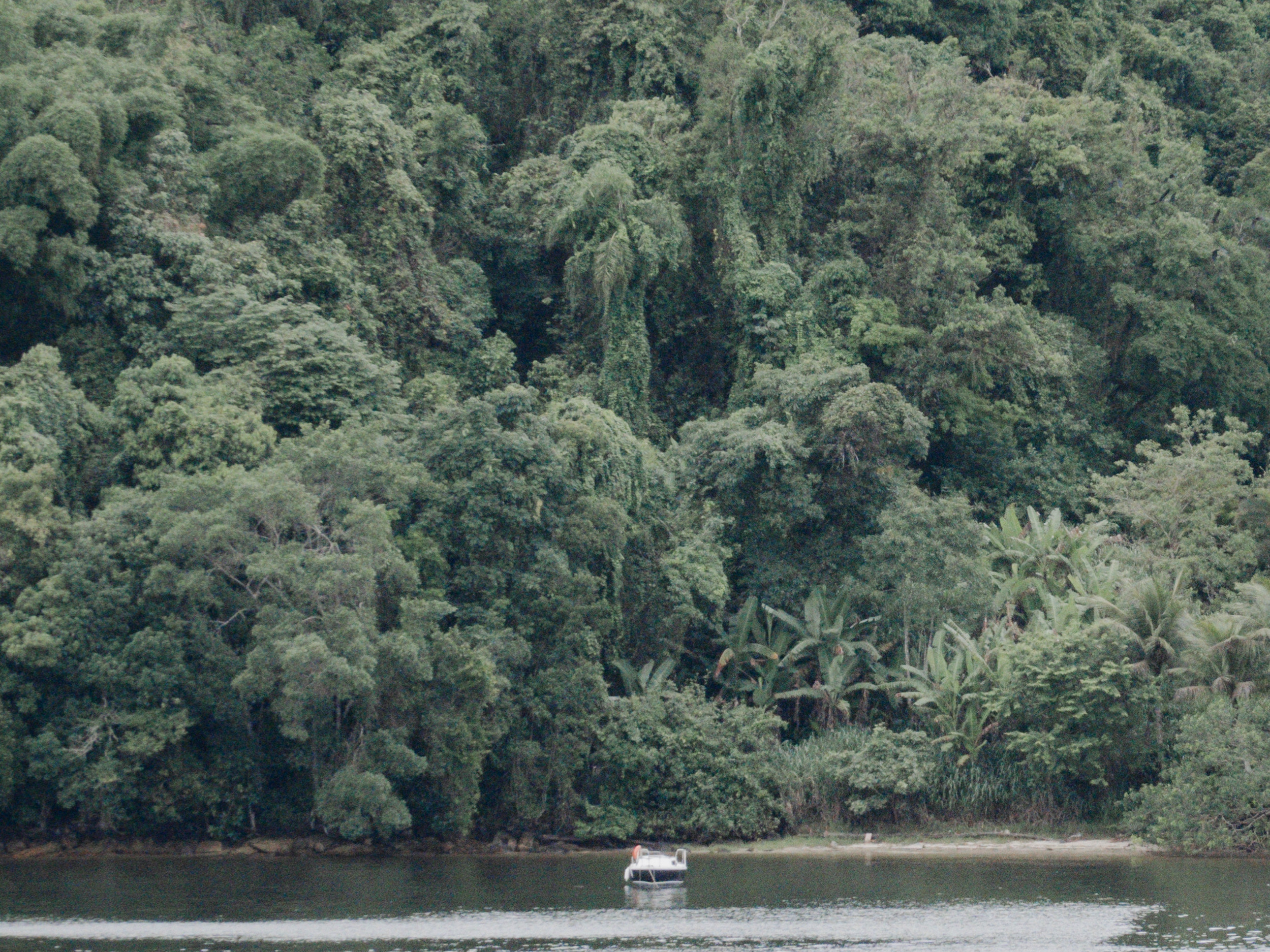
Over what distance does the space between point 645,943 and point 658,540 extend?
48.0ft

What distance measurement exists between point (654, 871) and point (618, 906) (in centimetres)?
231

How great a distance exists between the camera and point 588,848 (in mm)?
33844

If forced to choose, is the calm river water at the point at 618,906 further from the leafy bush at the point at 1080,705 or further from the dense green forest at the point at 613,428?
the leafy bush at the point at 1080,705

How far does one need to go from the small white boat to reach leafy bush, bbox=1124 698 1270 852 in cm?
932

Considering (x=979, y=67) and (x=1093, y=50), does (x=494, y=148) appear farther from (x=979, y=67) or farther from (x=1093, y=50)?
(x=1093, y=50)

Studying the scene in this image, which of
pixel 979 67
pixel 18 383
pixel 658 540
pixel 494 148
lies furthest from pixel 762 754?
pixel 979 67

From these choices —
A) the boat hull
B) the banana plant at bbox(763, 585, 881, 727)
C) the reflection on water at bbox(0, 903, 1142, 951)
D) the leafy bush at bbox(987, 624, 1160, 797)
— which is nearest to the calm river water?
the reflection on water at bbox(0, 903, 1142, 951)

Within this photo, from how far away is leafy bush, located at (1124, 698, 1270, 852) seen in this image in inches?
1209

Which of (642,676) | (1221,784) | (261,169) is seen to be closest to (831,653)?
(642,676)

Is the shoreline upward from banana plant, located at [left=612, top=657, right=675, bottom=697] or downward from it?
downward

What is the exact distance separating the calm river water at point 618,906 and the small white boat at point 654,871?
0.35m

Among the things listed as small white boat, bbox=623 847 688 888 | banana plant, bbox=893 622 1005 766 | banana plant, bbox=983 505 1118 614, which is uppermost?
banana plant, bbox=983 505 1118 614

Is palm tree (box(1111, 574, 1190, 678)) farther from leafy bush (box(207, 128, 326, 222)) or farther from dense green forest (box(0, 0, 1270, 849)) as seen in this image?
leafy bush (box(207, 128, 326, 222))

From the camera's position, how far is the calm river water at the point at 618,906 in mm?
23406
